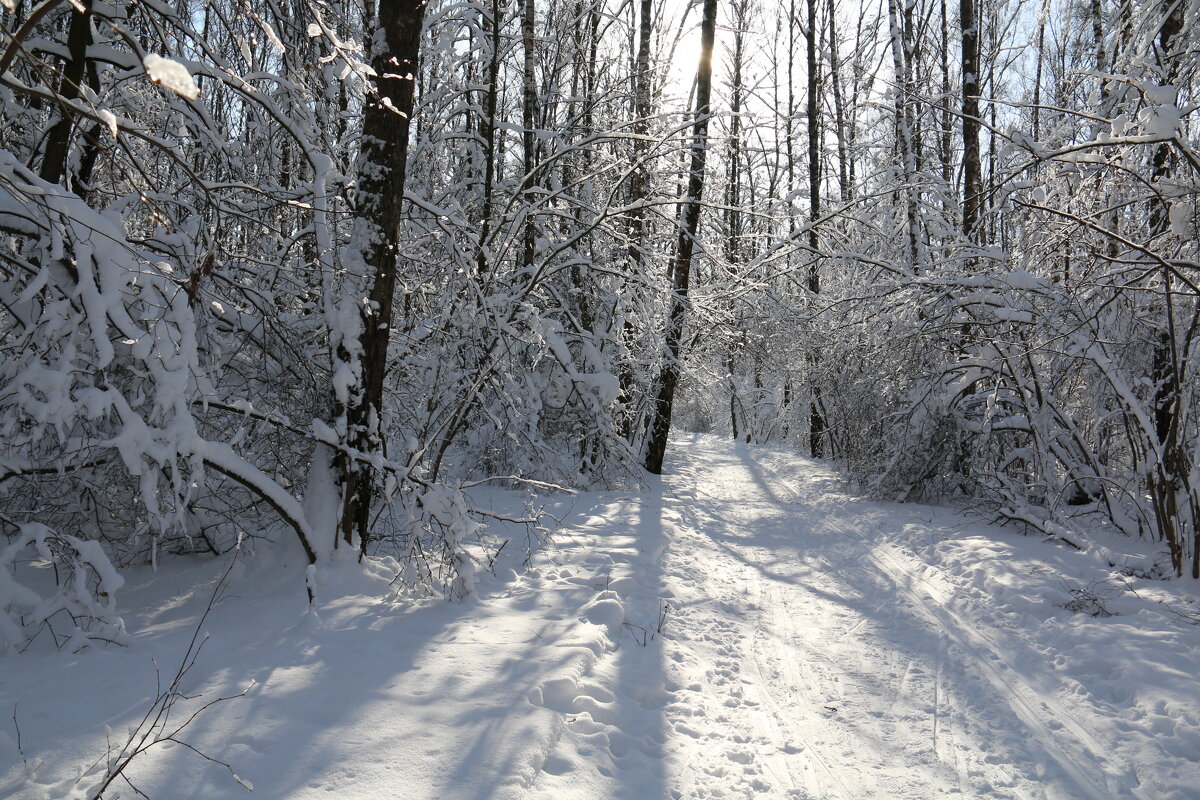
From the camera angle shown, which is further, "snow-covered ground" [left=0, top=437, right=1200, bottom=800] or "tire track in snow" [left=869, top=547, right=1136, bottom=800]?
"tire track in snow" [left=869, top=547, right=1136, bottom=800]

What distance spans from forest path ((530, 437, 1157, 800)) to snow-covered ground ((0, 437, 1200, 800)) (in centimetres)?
2

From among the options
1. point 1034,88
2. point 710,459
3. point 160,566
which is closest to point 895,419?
point 710,459

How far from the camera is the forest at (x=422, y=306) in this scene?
11.7ft

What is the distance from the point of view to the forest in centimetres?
355

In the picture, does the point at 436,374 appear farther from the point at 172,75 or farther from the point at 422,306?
the point at 172,75

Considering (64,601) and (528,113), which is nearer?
(64,601)

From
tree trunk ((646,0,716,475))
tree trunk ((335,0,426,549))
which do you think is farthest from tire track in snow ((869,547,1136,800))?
tree trunk ((646,0,716,475))

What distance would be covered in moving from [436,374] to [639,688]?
11.8 ft

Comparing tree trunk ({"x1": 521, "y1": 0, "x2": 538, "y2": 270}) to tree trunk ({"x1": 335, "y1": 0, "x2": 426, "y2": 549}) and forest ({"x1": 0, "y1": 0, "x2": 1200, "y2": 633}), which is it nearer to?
forest ({"x1": 0, "y1": 0, "x2": 1200, "y2": 633})

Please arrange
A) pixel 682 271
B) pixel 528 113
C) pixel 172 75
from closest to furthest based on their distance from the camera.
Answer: pixel 172 75
pixel 528 113
pixel 682 271

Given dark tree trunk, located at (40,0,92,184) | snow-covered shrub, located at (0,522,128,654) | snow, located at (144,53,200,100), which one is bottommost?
snow-covered shrub, located at (0,522,128,654)

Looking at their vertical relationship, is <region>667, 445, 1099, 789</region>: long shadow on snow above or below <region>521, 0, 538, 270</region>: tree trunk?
below

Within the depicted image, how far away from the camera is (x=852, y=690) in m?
4.23

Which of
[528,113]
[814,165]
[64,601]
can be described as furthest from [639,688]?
[814,165]
